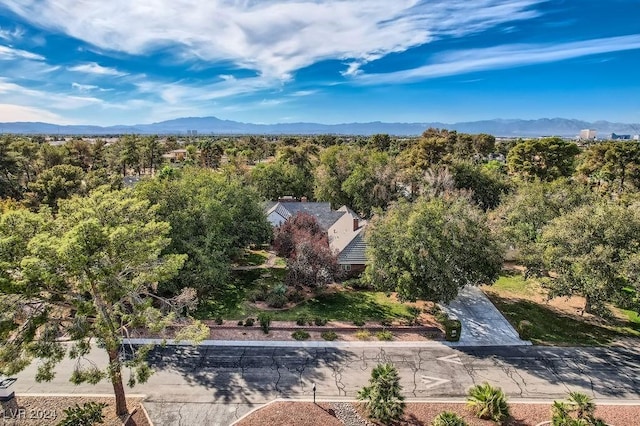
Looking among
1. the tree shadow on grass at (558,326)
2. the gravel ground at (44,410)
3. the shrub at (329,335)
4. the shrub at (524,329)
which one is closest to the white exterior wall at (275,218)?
the shrub at (329,335)

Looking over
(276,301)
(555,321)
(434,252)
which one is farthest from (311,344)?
(555,321)

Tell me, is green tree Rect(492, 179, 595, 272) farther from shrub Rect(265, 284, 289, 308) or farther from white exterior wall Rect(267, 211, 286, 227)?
white exterior wall Rect(267, 211, 286, 227)

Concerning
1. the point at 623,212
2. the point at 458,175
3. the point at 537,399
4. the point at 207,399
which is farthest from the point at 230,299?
the point at 458,175

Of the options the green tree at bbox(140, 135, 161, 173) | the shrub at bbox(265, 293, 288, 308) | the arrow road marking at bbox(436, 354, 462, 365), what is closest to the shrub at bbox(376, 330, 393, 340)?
the arrow road marking at bbox(436, 354, 462, 365)

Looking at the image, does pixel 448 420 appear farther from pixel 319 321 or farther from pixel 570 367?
pixel 319 321

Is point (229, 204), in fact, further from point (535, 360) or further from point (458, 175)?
point (458, 175)

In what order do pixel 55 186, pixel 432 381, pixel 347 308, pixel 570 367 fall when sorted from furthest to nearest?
pixel 55 186 < pixel 347 308 < pixel 570 367 < pixel 432 381
